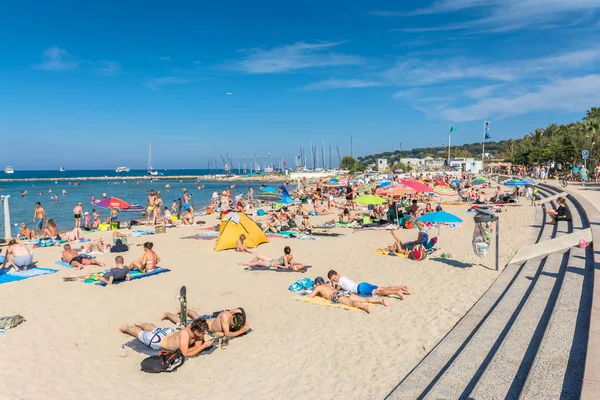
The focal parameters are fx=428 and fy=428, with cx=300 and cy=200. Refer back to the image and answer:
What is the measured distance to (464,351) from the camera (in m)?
4.94

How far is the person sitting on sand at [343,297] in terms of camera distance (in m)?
7.01

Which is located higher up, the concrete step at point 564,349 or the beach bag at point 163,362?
the concrete step at point 564,349

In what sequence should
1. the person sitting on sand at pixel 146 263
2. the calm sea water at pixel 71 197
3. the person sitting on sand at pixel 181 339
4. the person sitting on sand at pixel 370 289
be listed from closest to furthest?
1. the person sitting on sand at pixel 181 339
2. the person sitting on sand at pixel 370 289
3. the person sitting on sand at pixel 146 263
4. the calm sea water at pixel 71 197

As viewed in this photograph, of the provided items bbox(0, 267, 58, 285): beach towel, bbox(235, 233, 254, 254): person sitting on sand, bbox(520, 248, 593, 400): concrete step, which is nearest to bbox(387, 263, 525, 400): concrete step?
bbox(520, 248, 593, 400): concrete step

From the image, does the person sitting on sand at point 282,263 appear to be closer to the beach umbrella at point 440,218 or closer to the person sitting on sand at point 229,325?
the beach umbrella at point 440,218

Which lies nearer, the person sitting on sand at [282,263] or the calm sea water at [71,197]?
the person sitting on sand at [282,263]

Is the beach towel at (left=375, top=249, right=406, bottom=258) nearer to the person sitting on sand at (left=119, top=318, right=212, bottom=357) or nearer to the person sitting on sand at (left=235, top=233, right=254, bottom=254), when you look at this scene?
the person sitting on sand at (left=235, top=233, right=254, bottom=254)

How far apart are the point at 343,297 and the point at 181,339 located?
293 centimetres

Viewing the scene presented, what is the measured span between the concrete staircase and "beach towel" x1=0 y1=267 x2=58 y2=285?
848cm

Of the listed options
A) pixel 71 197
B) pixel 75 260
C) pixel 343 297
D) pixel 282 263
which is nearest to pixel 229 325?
pixel 343 297

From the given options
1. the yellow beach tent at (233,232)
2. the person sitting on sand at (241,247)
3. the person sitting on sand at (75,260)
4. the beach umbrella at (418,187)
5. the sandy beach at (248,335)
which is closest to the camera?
the sandy beach at (248,335)

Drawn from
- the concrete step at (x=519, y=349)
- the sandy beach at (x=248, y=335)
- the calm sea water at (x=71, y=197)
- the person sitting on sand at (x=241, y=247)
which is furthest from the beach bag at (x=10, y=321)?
the calm sea water at (x=71, y=197)

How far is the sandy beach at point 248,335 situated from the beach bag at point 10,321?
14 cm

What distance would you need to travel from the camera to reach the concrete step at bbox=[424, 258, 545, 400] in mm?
4105
